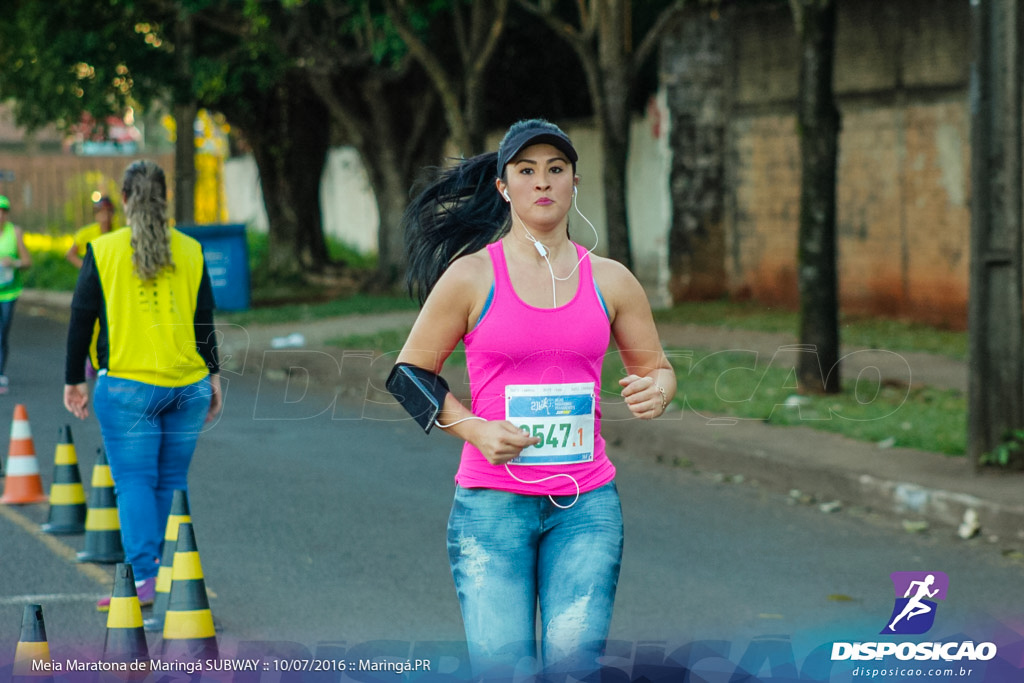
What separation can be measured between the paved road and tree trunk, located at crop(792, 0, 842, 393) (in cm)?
196

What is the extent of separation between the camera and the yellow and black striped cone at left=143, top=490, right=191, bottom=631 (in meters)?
5.91

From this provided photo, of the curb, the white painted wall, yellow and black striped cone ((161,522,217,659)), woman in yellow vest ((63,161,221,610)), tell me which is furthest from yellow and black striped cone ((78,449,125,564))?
the white painted wall

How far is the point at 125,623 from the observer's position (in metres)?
5.09

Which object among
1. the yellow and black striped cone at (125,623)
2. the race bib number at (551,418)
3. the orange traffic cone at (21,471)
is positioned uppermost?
the race bib number at (551,418)

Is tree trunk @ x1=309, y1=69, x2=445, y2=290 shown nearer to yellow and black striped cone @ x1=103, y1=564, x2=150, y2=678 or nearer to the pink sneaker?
the pink sneaker

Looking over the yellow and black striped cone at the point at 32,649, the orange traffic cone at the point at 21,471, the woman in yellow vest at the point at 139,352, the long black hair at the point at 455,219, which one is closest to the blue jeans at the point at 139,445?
the woman in yellow vest at the point at 139,352

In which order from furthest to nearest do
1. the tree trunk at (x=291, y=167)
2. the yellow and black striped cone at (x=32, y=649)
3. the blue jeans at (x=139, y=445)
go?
the tree trunk at (x=291, y=167)
the blue jeans at (x=139, y=445)
the yellow and black striped cone at (x=32, y=649)

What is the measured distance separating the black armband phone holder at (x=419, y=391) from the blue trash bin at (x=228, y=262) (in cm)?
1581

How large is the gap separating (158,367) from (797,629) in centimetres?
288

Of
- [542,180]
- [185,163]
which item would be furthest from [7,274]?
[542,180]

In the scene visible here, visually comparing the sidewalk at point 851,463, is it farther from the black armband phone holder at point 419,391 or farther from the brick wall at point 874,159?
the black armband phone holder at point 419,391

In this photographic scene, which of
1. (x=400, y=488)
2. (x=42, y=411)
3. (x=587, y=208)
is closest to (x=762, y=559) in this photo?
(x=400, y=488)

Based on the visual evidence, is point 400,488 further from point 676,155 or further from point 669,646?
point 676,155

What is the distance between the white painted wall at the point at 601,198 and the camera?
768 inches
